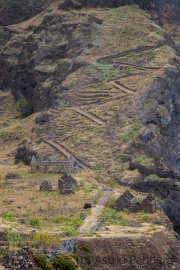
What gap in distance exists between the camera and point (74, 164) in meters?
113

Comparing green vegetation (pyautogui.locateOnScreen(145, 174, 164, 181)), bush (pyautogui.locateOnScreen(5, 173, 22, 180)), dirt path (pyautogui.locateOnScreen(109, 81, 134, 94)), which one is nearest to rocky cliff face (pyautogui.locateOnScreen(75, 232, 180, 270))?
bush (pyautogui.locateOnScreen(5, 173, 22, 180))

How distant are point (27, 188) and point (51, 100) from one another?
53659 millimetres

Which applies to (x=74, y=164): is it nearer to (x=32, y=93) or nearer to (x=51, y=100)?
(x=51, y=100)

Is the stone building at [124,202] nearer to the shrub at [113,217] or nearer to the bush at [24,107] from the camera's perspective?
the shrub at [113,217]

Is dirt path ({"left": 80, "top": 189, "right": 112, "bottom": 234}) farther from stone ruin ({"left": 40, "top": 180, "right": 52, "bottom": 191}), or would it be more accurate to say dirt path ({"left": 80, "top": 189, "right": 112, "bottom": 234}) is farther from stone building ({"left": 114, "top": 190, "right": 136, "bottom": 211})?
stone ruin ({"left": 40, "top": 180, "right": 52, "bottom": 191})

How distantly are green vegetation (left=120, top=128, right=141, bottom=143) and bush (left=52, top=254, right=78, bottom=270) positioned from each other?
62596 millimetres

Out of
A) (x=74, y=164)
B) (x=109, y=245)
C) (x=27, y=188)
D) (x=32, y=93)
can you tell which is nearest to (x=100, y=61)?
(x=32, y=93)

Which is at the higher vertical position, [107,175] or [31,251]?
[31,251]

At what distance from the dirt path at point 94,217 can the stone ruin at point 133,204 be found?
1452 mm

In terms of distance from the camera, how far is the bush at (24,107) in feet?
509

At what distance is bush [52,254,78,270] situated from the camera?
56000 mm

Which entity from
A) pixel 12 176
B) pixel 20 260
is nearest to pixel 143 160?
pixel 12 176

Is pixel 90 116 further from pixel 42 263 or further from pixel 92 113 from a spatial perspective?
pixel 42 263

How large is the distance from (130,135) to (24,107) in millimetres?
38571
